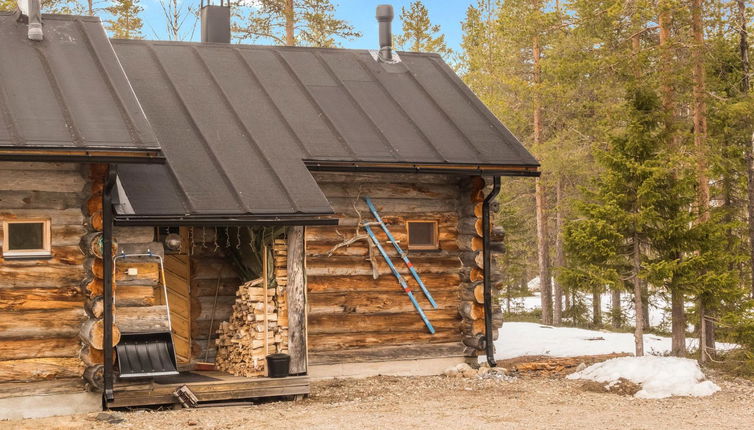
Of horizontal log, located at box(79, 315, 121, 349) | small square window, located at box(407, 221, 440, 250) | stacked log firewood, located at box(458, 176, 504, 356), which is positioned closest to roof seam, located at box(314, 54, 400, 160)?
small square window, located at box(407, 221, 440, 250)

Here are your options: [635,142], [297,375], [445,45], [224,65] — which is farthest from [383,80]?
[445,45]

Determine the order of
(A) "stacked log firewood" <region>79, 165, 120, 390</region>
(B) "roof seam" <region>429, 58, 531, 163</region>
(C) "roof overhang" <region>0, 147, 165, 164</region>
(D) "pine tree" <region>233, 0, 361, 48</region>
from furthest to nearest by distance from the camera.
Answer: (D) "pine tree" <region>233, 0, 361, 48</region> → (B) "roof seam" <region>429, 58, 531, 163</region> → (A) "stacked log firewood" <region>79, 165, 120, 390</region> → (C) "roof overhang" <region>0, 147, 165, 164</region>

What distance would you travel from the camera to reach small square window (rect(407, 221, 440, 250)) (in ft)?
48.7

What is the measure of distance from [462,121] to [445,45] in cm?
2316

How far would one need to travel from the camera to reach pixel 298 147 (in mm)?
13656

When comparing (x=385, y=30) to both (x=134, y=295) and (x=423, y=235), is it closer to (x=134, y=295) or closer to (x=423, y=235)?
(x=423, y=235)

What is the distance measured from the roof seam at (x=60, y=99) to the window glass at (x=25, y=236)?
3.90 ft

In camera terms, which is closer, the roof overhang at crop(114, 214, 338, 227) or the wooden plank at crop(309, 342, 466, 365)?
the roof overhang at crop(114, 214, 338, 227)

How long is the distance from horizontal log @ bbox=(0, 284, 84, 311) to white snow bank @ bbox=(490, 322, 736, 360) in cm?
852

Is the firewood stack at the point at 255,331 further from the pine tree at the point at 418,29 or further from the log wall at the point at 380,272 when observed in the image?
the pine tree at the point at 418,29

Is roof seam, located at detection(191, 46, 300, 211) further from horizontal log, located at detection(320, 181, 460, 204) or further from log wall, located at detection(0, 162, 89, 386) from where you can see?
log wall, located at detection(0, 162, 89, 386)

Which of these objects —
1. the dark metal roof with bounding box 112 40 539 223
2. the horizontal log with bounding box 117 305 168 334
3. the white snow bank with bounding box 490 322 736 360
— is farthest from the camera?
the white snow bank with bounding box 490 322 736 360

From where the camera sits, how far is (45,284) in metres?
11.1

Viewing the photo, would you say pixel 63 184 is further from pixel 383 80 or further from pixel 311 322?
pixel 383 80
